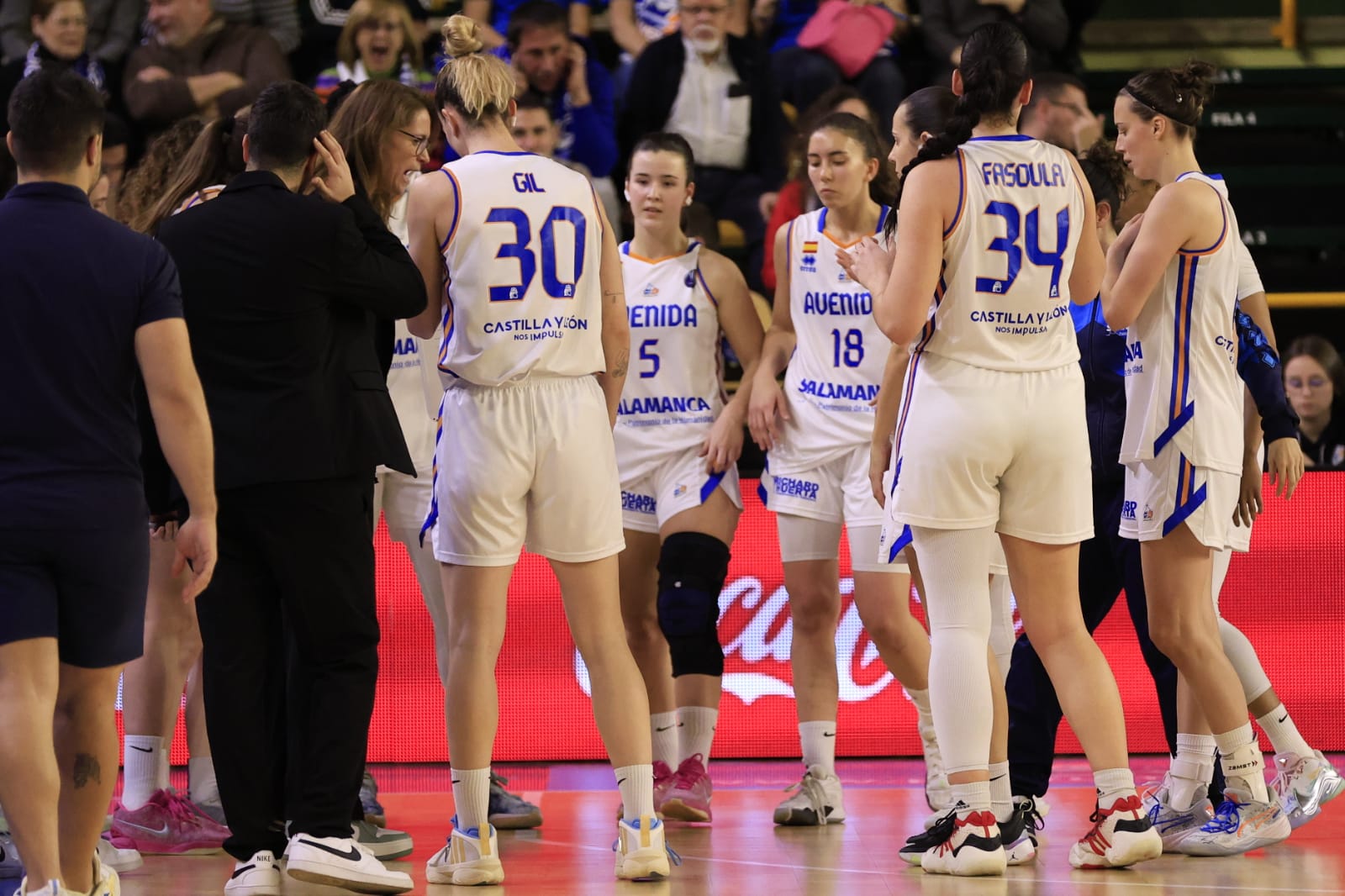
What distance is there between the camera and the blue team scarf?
8672 mm

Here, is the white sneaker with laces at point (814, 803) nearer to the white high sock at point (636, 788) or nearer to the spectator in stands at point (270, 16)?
the white high sock at point (636, 788)

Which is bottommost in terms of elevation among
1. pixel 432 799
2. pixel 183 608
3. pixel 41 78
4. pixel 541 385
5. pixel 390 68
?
pixel 432 799

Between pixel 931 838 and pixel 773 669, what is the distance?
1.96 m

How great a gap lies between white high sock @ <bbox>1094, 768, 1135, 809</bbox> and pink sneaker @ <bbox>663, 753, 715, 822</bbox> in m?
1.38

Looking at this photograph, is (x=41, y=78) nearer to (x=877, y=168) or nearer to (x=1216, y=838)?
(x=877, y=168)

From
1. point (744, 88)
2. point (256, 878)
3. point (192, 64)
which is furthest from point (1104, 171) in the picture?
point (192, 64)

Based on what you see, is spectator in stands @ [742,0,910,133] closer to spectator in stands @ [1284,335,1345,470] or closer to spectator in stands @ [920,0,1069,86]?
spectator in stands @ [920,0,1069,86]

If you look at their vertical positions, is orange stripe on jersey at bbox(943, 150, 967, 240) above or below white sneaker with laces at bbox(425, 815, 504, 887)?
above

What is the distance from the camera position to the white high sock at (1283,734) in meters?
5.07

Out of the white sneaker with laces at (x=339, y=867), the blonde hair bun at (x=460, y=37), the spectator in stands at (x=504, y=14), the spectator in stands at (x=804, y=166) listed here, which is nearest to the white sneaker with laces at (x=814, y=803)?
the white sneaker with laces at (x=339, y=867)

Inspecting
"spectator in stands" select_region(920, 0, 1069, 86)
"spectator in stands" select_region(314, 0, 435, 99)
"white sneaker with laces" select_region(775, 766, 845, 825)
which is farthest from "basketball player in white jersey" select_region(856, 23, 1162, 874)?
"spectator in stands" select_region(314, 0, 435, 99)

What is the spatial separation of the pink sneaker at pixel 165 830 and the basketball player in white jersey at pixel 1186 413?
2865mm

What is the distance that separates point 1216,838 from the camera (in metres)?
4.74

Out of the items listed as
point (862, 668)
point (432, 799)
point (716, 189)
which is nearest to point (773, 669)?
point (862, 668)
